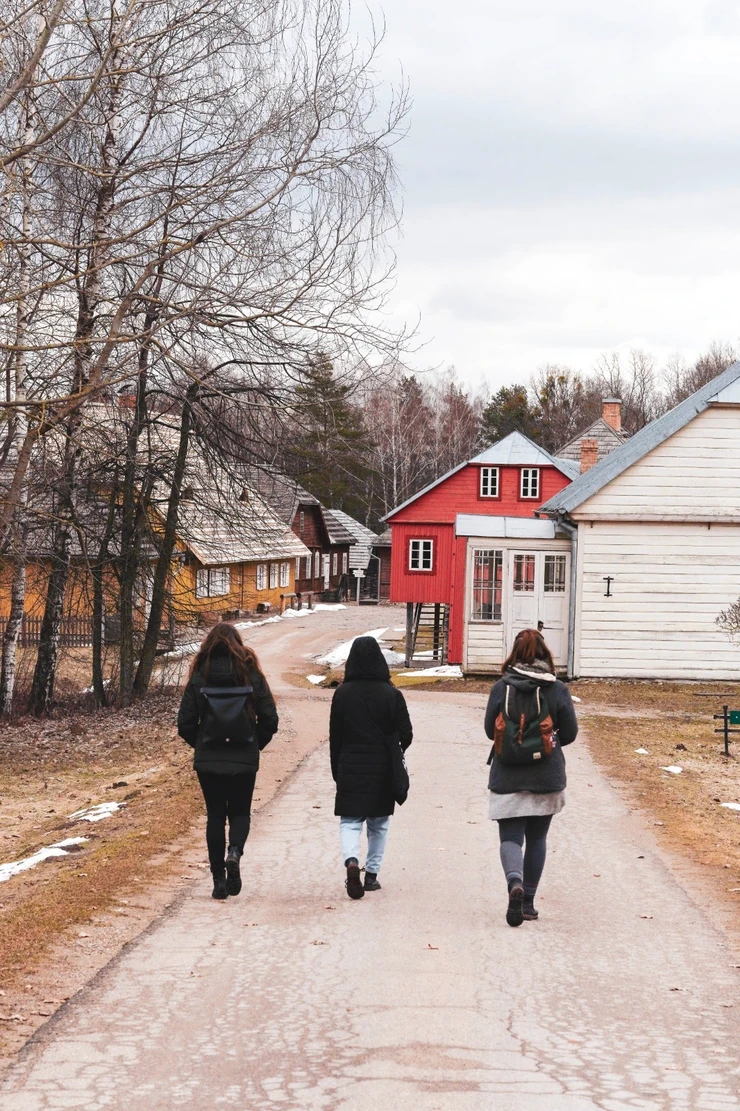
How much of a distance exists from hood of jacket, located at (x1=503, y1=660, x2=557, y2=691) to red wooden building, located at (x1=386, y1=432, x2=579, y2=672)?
1791 centimetres

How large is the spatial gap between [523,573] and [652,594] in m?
2.81

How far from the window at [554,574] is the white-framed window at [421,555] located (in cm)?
1491

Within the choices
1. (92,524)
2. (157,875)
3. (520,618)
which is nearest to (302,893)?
(157,875)

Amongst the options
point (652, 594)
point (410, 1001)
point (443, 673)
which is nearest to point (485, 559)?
point (443, 673)

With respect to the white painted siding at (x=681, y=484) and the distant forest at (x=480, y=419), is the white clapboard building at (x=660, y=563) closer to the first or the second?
the white painted siding at (x=681, y=484)

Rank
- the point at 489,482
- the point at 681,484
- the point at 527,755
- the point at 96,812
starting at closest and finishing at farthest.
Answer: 1. the point at 527,755
2. the point at 96,812
3. the point at 681,484
4. the point at 489,482

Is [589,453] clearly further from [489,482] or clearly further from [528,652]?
[528,652]

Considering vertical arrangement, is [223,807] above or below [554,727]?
below

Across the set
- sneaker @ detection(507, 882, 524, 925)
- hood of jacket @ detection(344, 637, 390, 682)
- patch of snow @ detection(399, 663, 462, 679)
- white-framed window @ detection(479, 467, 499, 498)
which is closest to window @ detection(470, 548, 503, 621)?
patch of snow @ detection(399, 663, 462, 679)

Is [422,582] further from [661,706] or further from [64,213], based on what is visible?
[64,213]

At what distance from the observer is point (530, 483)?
134 feet

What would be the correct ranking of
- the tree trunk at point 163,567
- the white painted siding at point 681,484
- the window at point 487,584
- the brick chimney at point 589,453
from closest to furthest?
the tree trunk at point 163,567 → the white painted siding at point 681,484 → the window at point 487,584 → the brick chimney at point 589,453

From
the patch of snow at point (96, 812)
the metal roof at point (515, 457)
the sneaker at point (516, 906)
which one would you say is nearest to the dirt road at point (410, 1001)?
the sneaker at point (516, 906)

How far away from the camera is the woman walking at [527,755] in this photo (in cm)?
767
